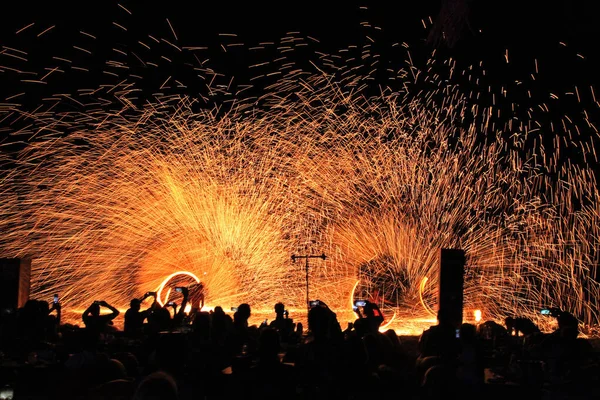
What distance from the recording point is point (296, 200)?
18.3 m

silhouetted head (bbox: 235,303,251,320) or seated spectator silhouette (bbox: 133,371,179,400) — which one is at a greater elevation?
silhouetted head (bbox: 235,303,251,320)

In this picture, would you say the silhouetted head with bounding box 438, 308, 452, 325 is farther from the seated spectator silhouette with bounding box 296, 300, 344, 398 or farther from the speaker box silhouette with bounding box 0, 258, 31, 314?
the speaker box silhouette with bounding box 0, 258, 31, 314

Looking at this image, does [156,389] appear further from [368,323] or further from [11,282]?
[11,282]

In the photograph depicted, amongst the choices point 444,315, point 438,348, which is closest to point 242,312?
point 444,315

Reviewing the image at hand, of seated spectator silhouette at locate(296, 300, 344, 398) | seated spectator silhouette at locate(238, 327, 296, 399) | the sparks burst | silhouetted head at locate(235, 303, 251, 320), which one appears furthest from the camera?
the sparks burst

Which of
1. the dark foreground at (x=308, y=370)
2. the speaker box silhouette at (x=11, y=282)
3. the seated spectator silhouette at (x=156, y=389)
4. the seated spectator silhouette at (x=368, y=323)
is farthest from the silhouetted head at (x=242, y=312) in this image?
the seated spectator silhouette at (x=156, y=389)

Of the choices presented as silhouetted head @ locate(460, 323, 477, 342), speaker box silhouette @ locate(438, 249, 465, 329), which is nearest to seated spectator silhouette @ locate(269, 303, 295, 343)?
speaker box silhouette @ locate(438, 249, 465, 329)

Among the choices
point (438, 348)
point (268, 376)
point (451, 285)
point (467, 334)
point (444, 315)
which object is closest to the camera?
point (268, 376)

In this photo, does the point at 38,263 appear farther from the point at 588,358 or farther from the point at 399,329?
the point at 588,358

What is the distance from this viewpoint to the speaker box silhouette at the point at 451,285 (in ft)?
35.4

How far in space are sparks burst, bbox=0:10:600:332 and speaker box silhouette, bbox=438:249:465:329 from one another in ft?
16.6

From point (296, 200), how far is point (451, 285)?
25.8 ft

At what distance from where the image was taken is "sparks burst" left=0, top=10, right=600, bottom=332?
682 inches

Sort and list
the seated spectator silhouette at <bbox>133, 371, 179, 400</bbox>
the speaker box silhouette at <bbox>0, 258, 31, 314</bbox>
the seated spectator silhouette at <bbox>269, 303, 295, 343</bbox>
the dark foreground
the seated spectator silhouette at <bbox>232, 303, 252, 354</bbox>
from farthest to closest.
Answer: the speaker box silhouette at <bbox>0, 258, 31, 314</bbox>, the seated spectator silhouette at <bbox>269, 303, 295, 343</bbox>, the seated spectator silhouette at <bbox>232, 303, 252, 354</bbox>, the dark foreground, the seated spectator silhouette at <bbox>133, 371, 179, 400</bbox>
